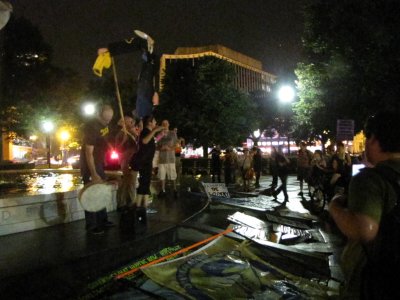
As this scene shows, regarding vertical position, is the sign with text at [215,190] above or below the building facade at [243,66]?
below

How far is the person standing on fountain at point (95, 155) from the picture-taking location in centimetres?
591

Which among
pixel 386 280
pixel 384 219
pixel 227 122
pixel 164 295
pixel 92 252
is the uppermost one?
pixel 227 122

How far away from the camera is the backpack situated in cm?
205

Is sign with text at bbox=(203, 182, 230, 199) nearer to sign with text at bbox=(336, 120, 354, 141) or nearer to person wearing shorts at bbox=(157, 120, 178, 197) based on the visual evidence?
person wearing shorts at bbox=(157, 120, 178, 197)

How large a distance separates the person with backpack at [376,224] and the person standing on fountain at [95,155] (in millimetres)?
4314

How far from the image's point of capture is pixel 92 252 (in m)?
4.93

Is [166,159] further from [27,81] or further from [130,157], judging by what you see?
[27,81]

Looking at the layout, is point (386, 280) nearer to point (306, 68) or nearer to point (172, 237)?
point (172, 237)

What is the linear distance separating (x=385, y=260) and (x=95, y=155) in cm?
485

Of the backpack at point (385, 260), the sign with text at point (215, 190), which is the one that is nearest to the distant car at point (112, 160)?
the sign with text at point (215, 190)

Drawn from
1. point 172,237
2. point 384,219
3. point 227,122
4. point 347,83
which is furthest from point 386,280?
point 227,122

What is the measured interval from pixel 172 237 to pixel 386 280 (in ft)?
15.6

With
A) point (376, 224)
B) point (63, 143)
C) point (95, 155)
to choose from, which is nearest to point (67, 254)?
point (95, 155)

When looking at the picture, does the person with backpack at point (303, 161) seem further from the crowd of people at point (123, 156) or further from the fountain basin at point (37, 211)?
the fountain basin at point (37, 211)
